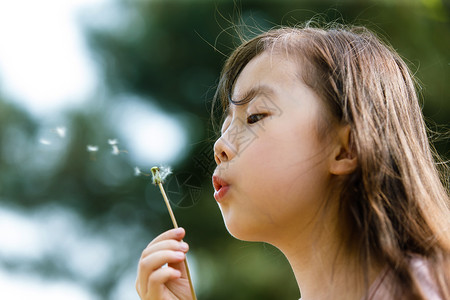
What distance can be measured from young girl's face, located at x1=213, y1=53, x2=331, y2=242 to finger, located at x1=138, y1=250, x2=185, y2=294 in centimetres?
11

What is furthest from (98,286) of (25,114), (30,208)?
(25,114)

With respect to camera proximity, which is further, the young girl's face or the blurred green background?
the blurred green background

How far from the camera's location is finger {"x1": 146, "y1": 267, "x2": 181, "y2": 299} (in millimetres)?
896

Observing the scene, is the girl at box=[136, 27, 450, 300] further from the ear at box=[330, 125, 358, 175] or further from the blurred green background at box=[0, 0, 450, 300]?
the blurred green background at box=[0, 0, 450, 300]

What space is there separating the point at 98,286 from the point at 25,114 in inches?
38.3

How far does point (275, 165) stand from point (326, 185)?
10 centimetres

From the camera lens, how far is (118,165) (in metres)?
2.61


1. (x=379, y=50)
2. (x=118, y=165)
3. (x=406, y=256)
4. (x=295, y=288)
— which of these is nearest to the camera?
(x=406, y=256)

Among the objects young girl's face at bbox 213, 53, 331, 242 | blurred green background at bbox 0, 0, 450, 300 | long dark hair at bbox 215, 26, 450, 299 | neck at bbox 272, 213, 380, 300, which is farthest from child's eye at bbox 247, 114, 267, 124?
blurred green background at bbox 0, 0, 450, 300

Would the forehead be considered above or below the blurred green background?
above

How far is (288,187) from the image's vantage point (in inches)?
34.7

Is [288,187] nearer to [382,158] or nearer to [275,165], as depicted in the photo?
[275,165]

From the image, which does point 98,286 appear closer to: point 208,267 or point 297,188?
point 208,267

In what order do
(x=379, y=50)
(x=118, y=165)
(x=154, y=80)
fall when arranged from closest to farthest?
(x=379, y=50)
(x=118, y=165)
(x=154, y=80)
